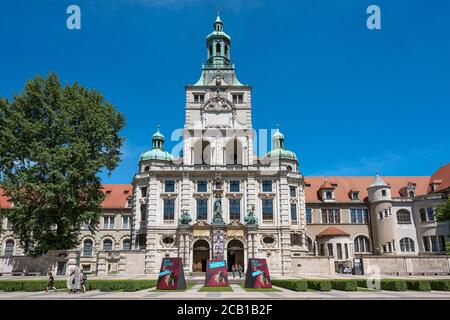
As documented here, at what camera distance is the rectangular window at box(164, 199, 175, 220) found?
2058 inches

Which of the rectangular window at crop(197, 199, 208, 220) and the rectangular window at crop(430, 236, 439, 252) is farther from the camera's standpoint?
the rectangular window at crop(430, 236, 439, 252)

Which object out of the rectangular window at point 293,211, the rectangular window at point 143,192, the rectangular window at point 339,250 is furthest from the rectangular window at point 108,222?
the rectangular window at point 339,250

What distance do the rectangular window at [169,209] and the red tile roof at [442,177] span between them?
40.6 metres

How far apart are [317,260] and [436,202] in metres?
23.1

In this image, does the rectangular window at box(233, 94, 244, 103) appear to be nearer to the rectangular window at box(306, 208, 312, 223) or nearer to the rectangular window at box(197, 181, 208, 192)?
the rectangular window at box(197, 181, 208, 192)

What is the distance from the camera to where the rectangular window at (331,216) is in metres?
63.5

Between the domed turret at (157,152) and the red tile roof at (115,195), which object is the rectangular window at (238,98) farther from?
the red tile roof at (115,195)

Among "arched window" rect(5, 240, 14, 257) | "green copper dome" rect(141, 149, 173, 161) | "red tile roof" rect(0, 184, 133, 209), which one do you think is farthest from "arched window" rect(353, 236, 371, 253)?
"arched window" rect(5, 240, 14, 257)

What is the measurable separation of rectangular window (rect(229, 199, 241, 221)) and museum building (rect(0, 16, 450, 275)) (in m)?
0.14

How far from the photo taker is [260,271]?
2744 cm

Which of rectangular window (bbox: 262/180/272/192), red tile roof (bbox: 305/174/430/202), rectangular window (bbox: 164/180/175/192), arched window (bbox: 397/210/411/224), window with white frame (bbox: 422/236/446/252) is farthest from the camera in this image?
red tile roof (bbox: 305/174/430/202)

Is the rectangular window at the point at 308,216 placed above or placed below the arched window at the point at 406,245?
above
